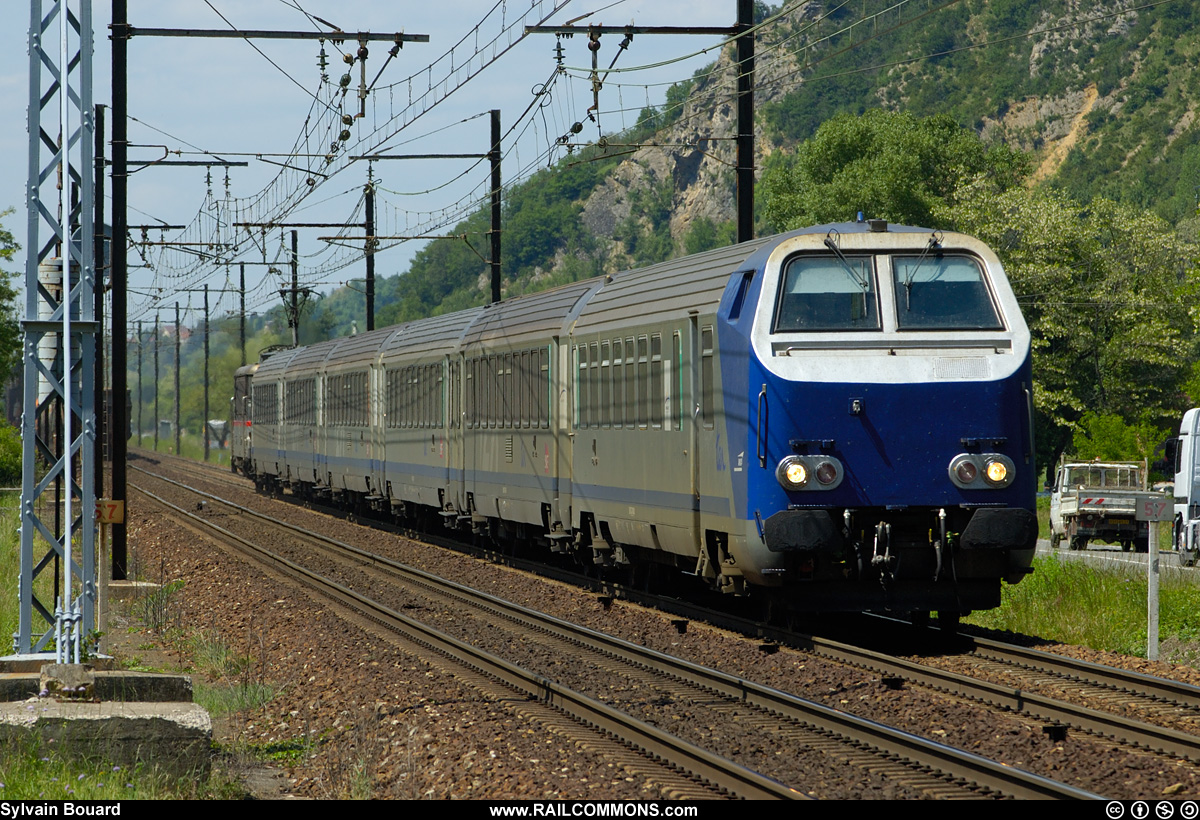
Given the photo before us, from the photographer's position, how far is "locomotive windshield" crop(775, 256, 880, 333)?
12.4 m

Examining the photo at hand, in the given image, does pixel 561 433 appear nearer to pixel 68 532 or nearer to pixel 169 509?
pixel 68 532

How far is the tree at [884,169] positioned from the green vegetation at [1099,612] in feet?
136

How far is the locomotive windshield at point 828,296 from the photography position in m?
12.4

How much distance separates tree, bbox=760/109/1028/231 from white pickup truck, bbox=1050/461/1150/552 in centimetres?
2549

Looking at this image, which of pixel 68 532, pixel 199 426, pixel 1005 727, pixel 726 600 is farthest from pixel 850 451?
pixel 199 426

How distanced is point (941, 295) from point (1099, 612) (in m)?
4.38

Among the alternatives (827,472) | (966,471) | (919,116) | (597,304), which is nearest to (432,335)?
(597,304)

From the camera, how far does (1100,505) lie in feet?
104

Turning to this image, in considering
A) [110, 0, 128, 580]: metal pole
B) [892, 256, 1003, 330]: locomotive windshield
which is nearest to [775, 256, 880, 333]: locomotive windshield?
[892, 256, 1003, 330]: locomotive windshield

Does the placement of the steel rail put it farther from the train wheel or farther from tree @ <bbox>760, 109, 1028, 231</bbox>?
tree @ <bbox>760, 109, 1028, 231</bbox>

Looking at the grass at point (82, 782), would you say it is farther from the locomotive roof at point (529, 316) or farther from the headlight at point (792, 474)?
the locomotive roof at point (529, 316)

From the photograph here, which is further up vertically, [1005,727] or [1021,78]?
[1021,78]

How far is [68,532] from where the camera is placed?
948 centimetres
